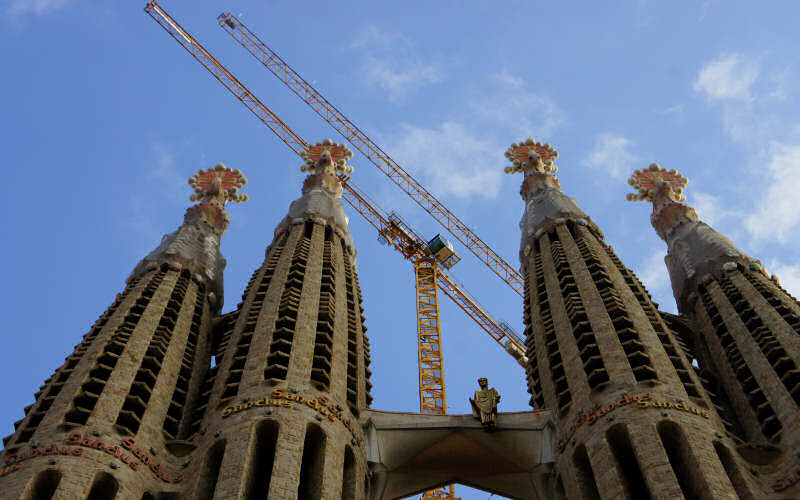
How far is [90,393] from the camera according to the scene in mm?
36812

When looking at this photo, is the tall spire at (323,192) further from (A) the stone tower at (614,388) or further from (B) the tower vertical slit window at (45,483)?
(B) the tower vertical slit window at (45,483)

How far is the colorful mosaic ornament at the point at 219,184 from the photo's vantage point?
62375mm

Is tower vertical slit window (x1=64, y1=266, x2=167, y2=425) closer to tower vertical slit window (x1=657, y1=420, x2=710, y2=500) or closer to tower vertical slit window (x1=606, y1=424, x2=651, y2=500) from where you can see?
tower vertical slit window (x1=606, y1=424, x2=651, y2=500)

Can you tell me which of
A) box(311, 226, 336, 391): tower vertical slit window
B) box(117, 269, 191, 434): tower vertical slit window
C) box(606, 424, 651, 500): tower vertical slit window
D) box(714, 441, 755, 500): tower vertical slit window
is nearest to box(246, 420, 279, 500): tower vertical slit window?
box(311, 226, 336, 391): tower vertical slit window

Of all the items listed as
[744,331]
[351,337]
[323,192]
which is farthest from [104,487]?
[323,192]

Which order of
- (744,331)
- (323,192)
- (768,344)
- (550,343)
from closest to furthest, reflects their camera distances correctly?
(768,344)
(744,331)
(550,343)
(323,192)

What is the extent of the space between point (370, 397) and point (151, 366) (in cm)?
806

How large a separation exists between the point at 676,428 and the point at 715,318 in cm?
1378

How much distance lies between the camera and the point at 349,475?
120 feet

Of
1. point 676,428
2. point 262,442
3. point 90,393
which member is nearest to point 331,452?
point 262,442

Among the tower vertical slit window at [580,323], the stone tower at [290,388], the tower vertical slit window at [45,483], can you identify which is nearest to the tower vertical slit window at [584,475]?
the tower vertical slit window at [580,323]

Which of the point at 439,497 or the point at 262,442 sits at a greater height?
the point at 439,497

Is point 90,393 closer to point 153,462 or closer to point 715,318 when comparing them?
point 153,462

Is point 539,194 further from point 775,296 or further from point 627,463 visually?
point 627,463
